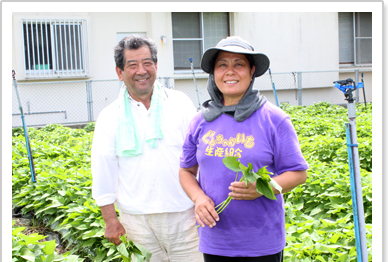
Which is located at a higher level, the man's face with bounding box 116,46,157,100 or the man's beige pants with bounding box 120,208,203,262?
the man's face with bounding box 116,46,157,100

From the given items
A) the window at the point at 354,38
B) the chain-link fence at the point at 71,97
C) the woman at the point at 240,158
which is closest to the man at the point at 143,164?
the woman at the point at 240,158

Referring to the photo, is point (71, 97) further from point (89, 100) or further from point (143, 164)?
point (143, 164)

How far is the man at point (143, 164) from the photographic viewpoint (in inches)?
99.0

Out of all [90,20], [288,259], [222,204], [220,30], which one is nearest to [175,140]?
[222,204]

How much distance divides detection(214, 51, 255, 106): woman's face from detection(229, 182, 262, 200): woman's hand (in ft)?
Result: 1.50

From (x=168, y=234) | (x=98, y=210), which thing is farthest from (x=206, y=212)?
(x=98, y=210)

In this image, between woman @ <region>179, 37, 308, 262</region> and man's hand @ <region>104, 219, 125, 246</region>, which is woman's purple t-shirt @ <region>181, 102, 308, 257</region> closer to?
woman @ <region>179, 37, 308, 262</region>

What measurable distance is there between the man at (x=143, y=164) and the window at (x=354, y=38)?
46.4ft

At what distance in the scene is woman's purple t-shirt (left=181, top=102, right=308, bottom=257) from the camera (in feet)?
6.31

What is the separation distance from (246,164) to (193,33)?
12057mm

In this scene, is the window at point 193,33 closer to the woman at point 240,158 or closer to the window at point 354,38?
the window at point 354,38

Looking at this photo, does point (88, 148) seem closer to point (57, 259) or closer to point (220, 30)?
point (57, 259)

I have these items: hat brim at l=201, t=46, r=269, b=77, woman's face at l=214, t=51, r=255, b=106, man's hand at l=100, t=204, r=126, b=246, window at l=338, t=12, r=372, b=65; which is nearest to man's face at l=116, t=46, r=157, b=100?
hat brim at l=201, t=46, r=269, b=77

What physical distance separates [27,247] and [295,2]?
2387mm
